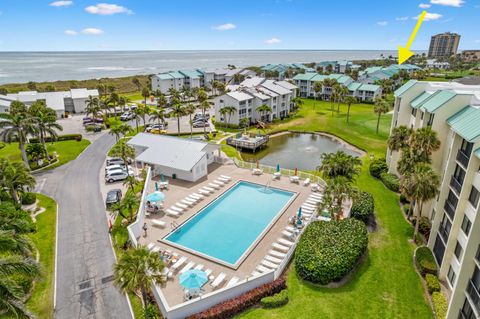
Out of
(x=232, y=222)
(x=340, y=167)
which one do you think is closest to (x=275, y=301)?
(x=232, y=222)

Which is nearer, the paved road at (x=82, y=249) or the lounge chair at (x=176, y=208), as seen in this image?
the paved road at (x=82, y=249)

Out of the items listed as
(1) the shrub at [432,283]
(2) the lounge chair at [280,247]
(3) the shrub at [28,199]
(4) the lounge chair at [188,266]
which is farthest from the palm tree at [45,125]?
(1) the shrub at [432,283]

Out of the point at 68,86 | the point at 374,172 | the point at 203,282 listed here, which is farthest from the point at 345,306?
the point at 68,86

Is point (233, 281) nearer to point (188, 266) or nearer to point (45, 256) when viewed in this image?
point (188, 266)

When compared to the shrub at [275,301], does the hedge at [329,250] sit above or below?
above

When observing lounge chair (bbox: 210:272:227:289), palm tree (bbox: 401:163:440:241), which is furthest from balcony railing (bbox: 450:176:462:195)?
lounge chair (bbox: 210:272:227:289)

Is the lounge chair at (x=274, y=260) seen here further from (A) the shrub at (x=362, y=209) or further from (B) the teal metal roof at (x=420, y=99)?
(B) the teal metal roof at (x=420, y=99)

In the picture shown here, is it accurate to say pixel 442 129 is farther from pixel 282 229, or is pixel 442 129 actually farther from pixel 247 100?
pixel 247 100

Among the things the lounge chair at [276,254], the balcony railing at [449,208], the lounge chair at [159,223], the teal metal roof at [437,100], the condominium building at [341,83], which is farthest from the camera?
the condominium building at [341,83]
